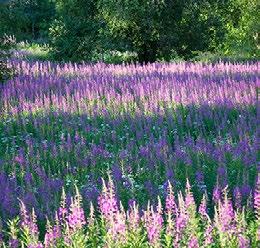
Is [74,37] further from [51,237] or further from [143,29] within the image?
[51,237]

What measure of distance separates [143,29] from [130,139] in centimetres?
Result: 1381

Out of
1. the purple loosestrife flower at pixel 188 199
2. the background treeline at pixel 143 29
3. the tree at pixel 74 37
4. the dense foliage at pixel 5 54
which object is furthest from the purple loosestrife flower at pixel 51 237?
the tree at pixel 74 37

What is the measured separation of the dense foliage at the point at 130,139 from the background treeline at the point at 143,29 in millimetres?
5479

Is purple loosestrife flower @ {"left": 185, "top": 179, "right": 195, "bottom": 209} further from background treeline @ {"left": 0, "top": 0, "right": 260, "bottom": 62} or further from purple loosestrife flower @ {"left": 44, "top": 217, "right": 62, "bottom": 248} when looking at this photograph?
background treeline @ {"left": 0, "top": 0, "right": 260, "bottom": 62}

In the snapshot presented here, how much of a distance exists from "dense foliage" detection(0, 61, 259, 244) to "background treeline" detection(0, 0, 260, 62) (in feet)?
18.0

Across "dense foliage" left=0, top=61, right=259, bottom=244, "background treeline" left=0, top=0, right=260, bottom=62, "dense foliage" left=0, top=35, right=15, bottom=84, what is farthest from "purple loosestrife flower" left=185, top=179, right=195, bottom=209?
"background treeline" left=0, top=0, right=260, bottom=62

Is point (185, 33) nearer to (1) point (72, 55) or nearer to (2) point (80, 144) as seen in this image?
(1) point (72, 55)

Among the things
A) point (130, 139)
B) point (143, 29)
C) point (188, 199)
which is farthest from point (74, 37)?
point (188, 199)

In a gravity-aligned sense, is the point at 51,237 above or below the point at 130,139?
below

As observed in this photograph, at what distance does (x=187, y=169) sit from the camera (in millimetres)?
6117

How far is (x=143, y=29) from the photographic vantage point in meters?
21.2

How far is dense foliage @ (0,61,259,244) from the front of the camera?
5574 millimetres

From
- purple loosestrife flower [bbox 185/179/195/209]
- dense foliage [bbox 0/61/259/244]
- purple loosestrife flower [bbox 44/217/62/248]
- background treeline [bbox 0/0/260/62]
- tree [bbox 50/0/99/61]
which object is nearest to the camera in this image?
purple loosestrife flower [bbox 44/217/62/248]

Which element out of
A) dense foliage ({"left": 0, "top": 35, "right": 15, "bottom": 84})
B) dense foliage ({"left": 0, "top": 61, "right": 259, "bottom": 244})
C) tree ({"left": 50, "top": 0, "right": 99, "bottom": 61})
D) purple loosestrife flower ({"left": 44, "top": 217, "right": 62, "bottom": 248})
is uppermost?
tree ({"left": 50, "top": 0, "right": 99, "bottom": 61})
